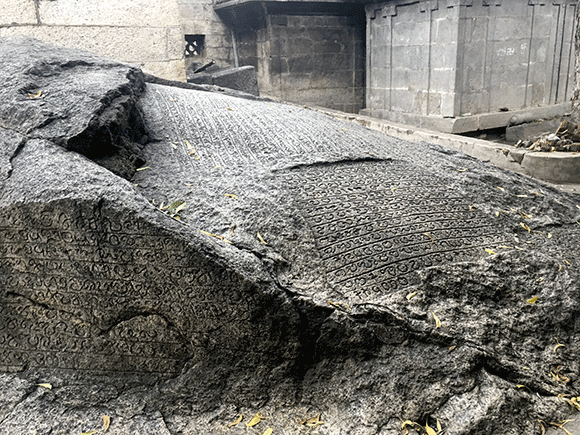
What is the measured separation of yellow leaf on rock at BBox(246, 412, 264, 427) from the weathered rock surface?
0.01m

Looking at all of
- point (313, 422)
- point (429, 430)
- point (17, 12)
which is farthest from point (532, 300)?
point (17, 12)

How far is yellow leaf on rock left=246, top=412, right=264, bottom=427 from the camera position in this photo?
1.63 meters

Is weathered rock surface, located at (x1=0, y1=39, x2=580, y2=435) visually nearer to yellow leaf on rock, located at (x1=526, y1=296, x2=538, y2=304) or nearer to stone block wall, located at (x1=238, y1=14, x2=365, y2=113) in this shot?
yellow leaf on rock, located at (x1=526, y1=296, x2=538, y2=304)

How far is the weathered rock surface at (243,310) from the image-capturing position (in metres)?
1.62

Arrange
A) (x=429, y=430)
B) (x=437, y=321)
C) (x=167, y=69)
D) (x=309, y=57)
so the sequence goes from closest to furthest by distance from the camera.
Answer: (x=429, y=430) < (x=437, y=321) < (x=167, y=69) < (x=309, y=57)

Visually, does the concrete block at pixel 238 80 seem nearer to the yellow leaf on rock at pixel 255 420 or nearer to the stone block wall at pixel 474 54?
the stone block wall at pixel 474 54

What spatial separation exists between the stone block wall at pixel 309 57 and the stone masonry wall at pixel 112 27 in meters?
3.63

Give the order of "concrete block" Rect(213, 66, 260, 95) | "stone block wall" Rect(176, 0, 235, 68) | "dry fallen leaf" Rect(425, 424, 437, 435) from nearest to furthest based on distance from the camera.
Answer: "dry fallen leaf" Rect(425, 424, 437, 435) → "concrete block" Rect(213, 66, 260, 95) → "stone block wall" Rect(176, 0, 235, 68)

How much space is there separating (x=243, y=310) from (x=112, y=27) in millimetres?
4259

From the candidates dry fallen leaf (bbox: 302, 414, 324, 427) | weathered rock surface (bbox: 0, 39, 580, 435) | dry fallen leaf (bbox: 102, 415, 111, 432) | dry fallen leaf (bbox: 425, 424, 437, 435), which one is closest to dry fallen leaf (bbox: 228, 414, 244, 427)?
weathered rock surface (bbox: 0, 39, 580, 435)

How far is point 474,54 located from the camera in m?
6.70

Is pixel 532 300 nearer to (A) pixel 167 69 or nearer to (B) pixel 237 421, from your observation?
(B) pixel 237 421

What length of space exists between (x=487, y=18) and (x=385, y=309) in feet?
20.3

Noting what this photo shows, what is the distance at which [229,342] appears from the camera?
1698 millimetres
